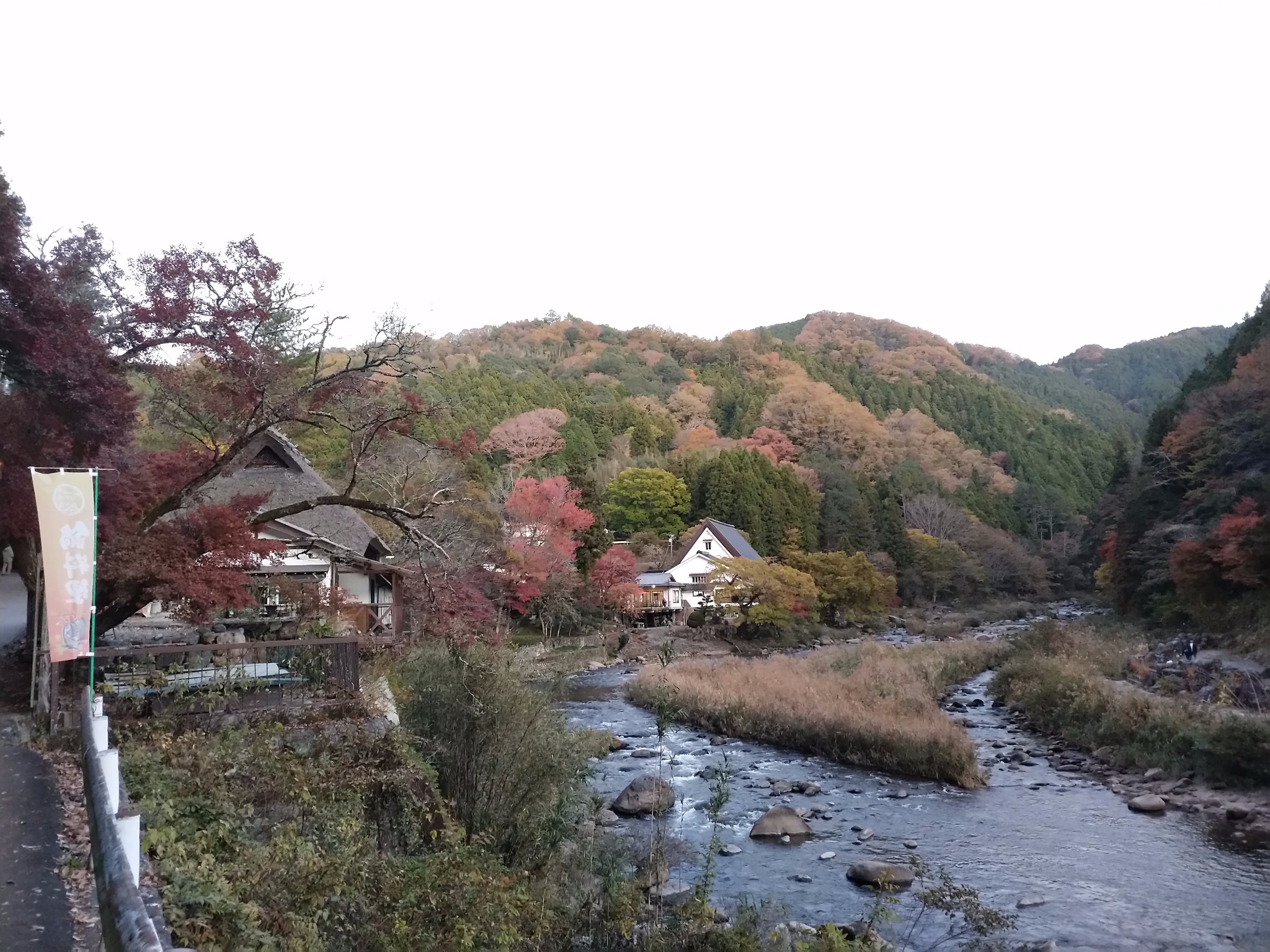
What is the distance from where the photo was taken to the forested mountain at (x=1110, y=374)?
86938 mm

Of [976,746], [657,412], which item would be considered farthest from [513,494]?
[657,412]

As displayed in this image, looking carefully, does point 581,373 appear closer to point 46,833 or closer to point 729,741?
point 729,741

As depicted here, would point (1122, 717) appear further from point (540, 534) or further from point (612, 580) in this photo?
point (612, 580)

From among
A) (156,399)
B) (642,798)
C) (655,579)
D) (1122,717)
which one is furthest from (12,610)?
(655,579)

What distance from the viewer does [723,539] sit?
40.4 metres

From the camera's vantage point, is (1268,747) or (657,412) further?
(657,412)

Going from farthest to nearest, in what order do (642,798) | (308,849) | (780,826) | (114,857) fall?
(642,798), (780,826), (308,849), (114,857)

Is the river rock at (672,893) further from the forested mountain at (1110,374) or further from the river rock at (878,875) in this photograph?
the forested mountain at (1110,374)

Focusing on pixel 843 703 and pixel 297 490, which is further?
pixel 297 490

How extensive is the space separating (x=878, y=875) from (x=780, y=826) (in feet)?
7.00

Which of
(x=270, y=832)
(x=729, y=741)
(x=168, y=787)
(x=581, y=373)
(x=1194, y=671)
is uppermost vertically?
(x=581, y=373)

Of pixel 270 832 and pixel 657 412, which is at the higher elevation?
pixel 657 412

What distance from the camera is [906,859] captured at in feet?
33.9

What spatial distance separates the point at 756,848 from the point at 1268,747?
26.0 ft
